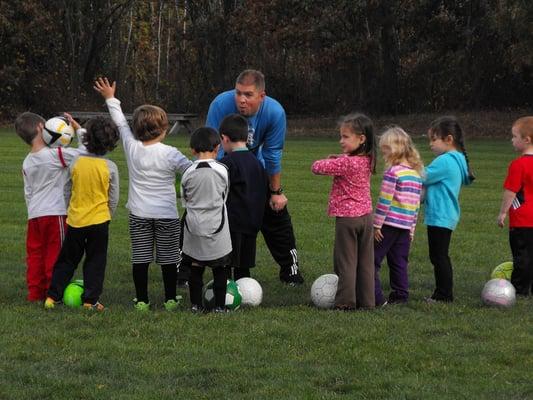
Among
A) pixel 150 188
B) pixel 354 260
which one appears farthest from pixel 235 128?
pixel 354 260

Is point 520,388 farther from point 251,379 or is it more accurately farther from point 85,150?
point 85,150

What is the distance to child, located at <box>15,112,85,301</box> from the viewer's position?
26.6 feet

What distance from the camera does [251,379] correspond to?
19.6ft

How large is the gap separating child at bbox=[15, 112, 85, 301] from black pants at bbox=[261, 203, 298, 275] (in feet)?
6.99

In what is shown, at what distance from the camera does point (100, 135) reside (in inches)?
308

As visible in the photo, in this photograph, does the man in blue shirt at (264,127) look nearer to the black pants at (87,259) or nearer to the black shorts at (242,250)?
the black shorts at (242,250)

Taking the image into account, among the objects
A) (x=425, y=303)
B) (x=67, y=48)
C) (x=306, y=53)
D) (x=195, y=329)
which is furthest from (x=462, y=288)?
(x=67, y=48)

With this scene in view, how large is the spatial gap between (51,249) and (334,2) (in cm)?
3016

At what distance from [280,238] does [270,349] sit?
9.71 feet

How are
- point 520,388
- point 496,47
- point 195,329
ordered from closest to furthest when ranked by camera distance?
point 520,388 → point 195,329 → point 496,47

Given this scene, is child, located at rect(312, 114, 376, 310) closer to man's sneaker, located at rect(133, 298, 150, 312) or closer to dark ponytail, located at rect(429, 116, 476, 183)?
dark ponytail, located at rect(429, 116, 476, 183)

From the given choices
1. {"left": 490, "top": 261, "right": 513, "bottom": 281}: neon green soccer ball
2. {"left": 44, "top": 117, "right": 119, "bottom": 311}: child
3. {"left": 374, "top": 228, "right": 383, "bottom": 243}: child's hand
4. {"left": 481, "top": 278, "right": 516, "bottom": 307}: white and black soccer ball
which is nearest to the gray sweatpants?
{"left": 374, "top": 228, "right": 383, "bottom": 243}: child's hand

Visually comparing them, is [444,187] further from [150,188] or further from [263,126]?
[150,188]

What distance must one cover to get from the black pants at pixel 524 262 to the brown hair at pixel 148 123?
3.43 m
